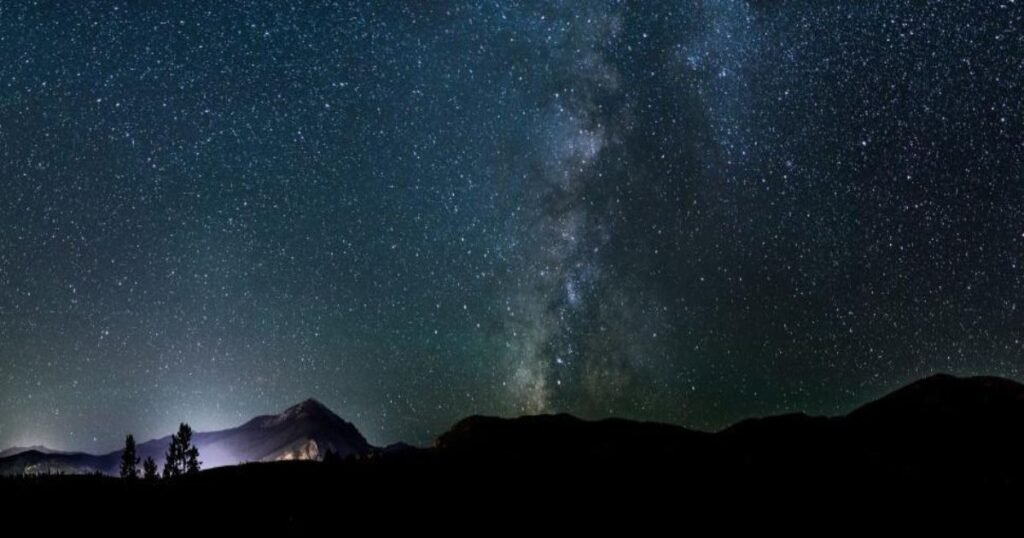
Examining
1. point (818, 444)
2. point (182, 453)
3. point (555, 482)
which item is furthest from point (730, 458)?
point (182, 453)

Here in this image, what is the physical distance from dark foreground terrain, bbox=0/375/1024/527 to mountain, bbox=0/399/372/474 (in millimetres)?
76319

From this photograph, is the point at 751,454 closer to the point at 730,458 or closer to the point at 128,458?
the point at 730,458

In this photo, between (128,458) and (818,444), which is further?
(128,458)

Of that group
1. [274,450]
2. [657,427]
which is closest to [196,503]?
[657,427]

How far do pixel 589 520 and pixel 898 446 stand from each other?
23.3 meters

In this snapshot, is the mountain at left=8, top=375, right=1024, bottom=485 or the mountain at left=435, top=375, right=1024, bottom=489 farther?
the mountain at left=435, top=375, right=1024, bottom=489

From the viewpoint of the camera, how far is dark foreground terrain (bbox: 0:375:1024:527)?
13.6m

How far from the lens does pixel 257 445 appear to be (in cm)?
9744

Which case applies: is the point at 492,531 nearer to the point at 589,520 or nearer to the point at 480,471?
the point at 589,520

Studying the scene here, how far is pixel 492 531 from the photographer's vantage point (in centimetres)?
1336

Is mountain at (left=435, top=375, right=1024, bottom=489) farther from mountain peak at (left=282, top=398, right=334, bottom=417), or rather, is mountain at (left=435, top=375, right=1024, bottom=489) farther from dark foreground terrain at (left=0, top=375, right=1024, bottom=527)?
mountain peak at (left=282, top=398, right=334, bottom=417)

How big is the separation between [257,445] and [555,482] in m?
93.2

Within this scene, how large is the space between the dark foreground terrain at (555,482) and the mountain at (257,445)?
3005 inches

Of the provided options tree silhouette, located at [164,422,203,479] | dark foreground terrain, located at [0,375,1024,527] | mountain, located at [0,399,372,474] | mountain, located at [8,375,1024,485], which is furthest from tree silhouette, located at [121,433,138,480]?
mountain, located at [0,399,372,474]
